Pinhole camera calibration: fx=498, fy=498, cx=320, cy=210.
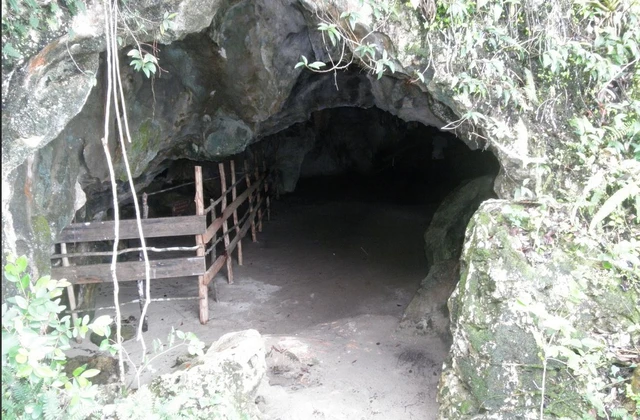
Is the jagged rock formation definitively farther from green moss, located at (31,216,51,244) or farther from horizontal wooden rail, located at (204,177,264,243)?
horizontal wooden rail, located at (204,177,264,243)

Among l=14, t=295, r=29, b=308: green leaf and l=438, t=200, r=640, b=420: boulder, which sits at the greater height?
l=14, t=295, r=29, b=308: green leaf

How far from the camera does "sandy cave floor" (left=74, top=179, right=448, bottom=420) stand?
3.97 m

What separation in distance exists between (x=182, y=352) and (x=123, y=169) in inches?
83.3

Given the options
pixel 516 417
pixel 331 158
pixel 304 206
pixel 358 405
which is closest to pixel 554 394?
pixel 516 417

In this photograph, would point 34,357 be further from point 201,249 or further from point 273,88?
point 273,88

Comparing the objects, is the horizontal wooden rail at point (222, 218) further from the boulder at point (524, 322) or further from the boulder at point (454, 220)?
the boulder at point (524, 322)

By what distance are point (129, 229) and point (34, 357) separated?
309cm

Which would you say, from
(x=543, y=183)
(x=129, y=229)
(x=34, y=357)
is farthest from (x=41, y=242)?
(x=543, y=183)

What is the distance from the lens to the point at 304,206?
1137cm

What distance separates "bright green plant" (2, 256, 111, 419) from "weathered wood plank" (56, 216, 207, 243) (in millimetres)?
2528

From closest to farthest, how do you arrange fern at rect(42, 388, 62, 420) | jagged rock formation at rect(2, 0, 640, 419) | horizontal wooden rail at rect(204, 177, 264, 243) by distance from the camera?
1. fern at rect(42, 388, 62, 420)
2. jagged rock formation at rect(2, 0, 640, 419)
3. horizontal wooden rail at rect(204, 177, 264, 243)

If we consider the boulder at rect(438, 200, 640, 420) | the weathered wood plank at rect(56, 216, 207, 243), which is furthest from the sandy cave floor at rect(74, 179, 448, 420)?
the weathered wood plank at rect(56, 216, 207, 243)

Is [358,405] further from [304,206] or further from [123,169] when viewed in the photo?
[304,206]

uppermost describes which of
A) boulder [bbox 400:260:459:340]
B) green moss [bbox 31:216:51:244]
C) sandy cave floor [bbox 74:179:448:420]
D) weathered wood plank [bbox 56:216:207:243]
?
green moss [bbox 31:216:51:244]
